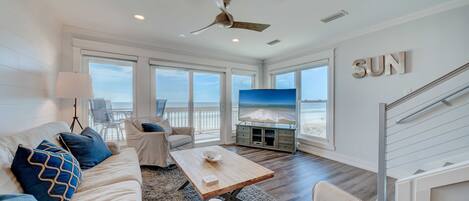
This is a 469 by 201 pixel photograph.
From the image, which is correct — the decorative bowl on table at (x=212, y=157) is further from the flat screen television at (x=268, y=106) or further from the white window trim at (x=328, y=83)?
the white window trim at (x=328, y=83)

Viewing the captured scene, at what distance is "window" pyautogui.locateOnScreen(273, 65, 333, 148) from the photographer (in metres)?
3.77

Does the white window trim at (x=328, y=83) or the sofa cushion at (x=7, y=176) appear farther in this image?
the white window trim at (x=328, y=83)

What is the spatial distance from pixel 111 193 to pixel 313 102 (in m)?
3.76

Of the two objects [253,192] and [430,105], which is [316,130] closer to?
[430,105]

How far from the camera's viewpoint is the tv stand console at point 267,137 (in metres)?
3.96

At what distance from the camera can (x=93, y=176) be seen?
162cm

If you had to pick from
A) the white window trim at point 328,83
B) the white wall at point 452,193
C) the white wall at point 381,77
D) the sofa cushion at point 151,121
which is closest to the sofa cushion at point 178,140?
the sofa cushion at point 151,121

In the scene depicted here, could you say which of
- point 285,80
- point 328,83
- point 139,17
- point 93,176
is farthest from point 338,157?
point 139,17

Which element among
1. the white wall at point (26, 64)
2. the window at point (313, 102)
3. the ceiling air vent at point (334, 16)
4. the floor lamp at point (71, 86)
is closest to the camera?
the white wall at point (26, 64)

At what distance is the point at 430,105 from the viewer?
2.33 meters

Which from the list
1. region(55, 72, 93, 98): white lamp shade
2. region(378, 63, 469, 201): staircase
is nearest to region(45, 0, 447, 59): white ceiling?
region(55, 72, 93, 98): white lamp shade

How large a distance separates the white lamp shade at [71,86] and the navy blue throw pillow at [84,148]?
75 cm

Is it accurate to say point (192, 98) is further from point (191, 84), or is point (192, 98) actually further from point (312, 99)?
point (312, 99)

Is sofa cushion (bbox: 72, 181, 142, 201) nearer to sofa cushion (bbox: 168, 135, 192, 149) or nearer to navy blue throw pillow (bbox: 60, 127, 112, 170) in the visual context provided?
navy blue throw pillow (bbox: 60, 127, 112, 170)
